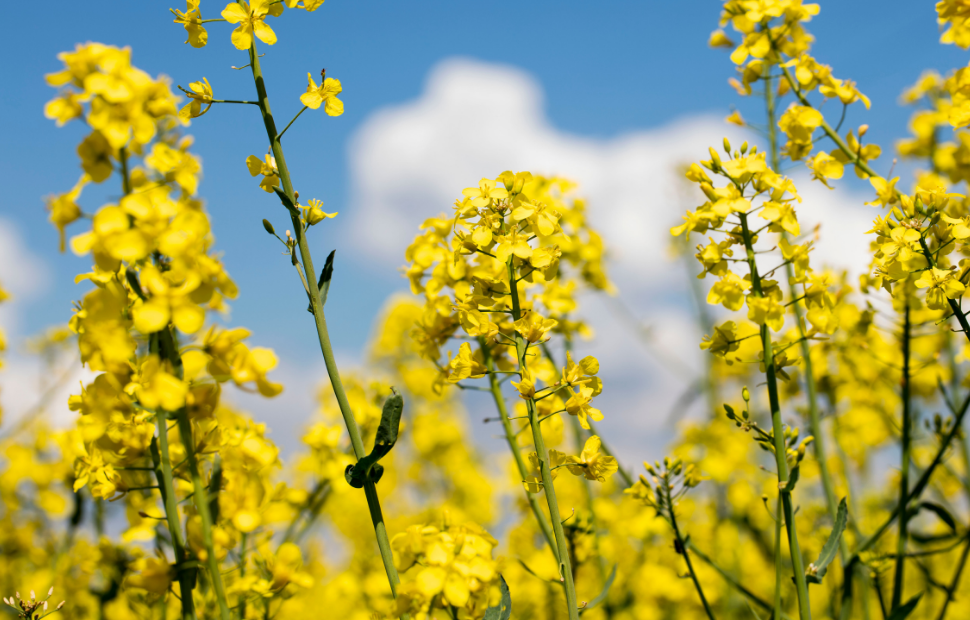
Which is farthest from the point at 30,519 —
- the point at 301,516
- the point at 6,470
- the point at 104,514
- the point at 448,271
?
the point at 448,271

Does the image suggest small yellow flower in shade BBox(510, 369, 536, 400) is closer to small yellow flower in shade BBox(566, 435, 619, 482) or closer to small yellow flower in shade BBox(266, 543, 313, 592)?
small yellow flower in shade BBox(566, 435, 619, 482)

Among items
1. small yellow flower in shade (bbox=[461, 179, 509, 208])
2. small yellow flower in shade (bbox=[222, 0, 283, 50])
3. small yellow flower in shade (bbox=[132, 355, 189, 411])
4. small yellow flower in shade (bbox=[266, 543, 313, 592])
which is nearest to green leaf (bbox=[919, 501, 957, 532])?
small yellow flower in shade (bbox=[461, 179, 509, 208])

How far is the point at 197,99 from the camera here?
66.2 inches

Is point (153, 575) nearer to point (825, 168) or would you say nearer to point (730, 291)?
point (730, 291)

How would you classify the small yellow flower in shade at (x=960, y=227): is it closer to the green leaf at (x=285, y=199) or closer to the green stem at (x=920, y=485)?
the green stem at (x=920, y=485)

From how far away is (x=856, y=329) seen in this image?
278 cm

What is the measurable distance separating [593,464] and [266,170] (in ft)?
3.51

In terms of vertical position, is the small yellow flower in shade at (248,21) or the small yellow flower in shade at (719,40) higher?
the small yellow flower in shade at (719,40)

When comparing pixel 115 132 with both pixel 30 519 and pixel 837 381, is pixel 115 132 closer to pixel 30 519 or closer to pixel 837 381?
pixel 837 381

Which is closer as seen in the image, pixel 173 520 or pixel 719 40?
pixel 173 520

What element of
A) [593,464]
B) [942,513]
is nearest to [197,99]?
[593,464]

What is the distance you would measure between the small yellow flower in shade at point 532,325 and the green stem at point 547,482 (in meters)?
0.03

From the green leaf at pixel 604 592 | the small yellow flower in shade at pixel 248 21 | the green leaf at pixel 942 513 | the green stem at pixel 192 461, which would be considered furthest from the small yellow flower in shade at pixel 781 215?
the green stem at pixel 192 461

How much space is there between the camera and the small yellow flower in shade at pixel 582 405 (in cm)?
162
